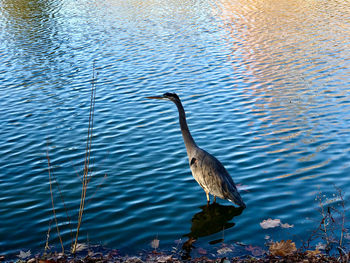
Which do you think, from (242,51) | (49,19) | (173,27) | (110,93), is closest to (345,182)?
(110,93)

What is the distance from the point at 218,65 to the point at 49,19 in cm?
1937

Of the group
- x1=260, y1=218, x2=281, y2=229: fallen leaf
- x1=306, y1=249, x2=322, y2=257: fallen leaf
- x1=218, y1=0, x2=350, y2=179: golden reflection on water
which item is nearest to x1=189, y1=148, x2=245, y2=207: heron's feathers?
x1=260, y1=218, x2=281, y2=229: fallen leaf

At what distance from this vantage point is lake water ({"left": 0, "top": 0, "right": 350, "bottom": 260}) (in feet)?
26.6

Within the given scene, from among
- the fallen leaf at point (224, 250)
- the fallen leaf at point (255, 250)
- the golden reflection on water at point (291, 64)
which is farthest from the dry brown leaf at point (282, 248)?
the golden reflection on water at point (291, 64)

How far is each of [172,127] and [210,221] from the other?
5.25m

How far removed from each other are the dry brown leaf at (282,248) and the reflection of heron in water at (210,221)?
107cm

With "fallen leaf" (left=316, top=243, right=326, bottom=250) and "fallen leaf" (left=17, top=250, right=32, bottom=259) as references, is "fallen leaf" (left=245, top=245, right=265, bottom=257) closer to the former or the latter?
"fallen leaf" (left=316, top=243, right=326, bottom=250)

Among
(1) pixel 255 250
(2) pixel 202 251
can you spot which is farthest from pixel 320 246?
(2) pixel 202 251

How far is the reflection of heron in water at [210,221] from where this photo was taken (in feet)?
25.0

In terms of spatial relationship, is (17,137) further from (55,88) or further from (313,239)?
(313,239)

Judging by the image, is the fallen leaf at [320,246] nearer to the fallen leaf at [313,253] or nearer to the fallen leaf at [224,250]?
the fallen leaf at [313,253]

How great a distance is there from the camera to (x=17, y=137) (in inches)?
495

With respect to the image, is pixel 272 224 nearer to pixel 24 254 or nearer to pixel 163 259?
A: pixel 163 259

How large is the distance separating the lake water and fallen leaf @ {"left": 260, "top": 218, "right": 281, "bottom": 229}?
0.12 m
